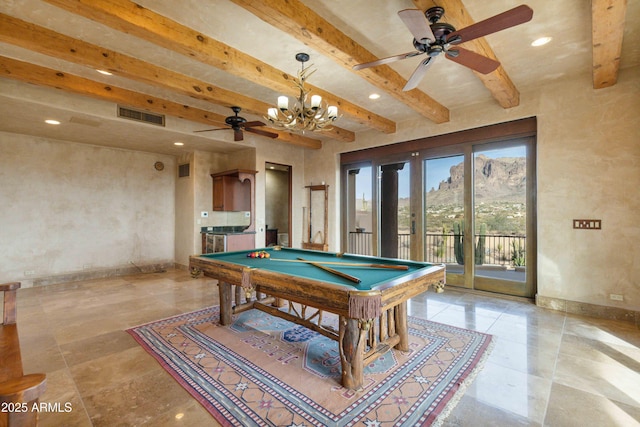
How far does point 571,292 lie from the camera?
3980 millimetres

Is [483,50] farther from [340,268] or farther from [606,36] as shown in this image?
[340,268]

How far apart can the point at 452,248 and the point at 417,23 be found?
4.17 m

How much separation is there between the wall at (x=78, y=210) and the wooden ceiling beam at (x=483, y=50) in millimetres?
6770

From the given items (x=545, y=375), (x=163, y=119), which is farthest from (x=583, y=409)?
(x=163, y=119)

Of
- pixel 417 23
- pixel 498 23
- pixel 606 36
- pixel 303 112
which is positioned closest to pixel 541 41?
pixel 606 36

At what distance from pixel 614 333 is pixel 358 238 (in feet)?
14.1

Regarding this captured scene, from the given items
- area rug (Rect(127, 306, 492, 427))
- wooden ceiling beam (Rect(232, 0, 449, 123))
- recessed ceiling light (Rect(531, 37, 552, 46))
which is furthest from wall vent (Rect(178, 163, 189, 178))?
recessed ceiling light (Rect(531, 37, 552, 46))

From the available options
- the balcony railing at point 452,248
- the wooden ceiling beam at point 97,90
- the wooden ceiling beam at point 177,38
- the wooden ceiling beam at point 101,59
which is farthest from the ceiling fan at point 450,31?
the wooden ceiling beam at point 97,90

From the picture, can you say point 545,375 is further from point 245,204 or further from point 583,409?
point 245,204

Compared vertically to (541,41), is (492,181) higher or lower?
lower

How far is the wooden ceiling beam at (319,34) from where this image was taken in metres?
2.21

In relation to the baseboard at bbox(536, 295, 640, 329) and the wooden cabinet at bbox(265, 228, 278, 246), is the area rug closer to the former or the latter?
the baseboard at bbox(536, 295, 640, 329)

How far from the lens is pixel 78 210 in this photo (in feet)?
19.6

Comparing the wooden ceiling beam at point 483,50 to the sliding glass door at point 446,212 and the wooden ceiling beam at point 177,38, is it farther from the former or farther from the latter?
the wooden ceiling beam at point 177,38
